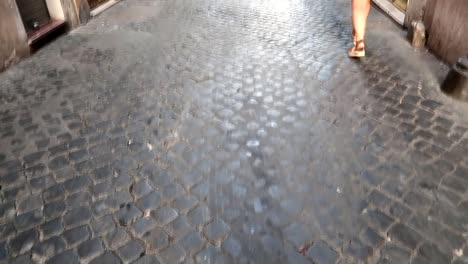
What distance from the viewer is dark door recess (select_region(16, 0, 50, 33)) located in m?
5.09

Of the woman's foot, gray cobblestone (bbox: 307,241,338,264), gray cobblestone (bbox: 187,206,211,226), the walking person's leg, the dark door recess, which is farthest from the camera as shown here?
the dark door recess

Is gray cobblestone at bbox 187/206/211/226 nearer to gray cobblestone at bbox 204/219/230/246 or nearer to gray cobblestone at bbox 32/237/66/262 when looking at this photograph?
gray cobblestone at bbox 204/219/230/246

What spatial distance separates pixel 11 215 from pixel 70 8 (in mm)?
4378

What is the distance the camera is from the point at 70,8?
19.1 ft

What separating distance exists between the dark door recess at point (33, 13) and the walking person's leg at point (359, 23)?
4577 mm

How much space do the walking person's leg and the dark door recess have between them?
4.58 m

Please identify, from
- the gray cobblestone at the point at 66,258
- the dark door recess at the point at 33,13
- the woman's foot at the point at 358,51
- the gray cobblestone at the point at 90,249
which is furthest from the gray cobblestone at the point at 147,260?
the dark door recess at the point at 33,13

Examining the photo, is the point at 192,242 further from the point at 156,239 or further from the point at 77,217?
the point at 77,217

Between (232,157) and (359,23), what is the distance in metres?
2.89

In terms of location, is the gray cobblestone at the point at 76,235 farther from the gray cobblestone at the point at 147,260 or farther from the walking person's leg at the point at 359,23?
the walking person's leg at the point at 359,23

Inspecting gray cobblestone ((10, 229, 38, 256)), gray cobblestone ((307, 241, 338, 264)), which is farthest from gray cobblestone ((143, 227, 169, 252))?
gray cobblestone ((307, 241, 338, 264))

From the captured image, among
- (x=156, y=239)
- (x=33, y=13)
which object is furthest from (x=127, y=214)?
(x=33, y=13)

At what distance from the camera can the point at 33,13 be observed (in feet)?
17.5

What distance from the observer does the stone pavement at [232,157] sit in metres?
2.26
